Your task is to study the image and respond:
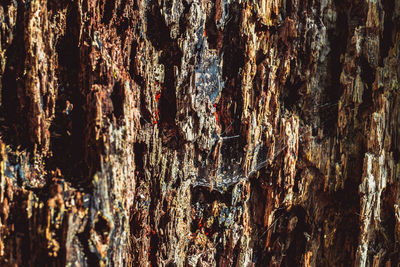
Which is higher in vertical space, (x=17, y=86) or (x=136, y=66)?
(x=136, y=66)

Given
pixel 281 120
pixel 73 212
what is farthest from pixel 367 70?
pixel 73 212

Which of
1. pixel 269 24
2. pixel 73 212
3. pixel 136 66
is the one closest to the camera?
pixel 73 212

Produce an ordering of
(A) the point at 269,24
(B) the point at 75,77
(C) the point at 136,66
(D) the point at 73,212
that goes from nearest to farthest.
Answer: (D) the point at 73,212
(B) the point at 75,77
(C) the point at 136,66
(A) the point at 269,24

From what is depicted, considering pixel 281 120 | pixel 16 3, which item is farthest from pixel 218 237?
pixel 16 3

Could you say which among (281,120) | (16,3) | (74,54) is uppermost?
(16,3)

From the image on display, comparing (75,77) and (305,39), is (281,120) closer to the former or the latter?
(305,39)

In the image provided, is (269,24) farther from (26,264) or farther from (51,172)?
(26,264)

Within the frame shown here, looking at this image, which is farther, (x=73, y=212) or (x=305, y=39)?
(x=305, y=39)
